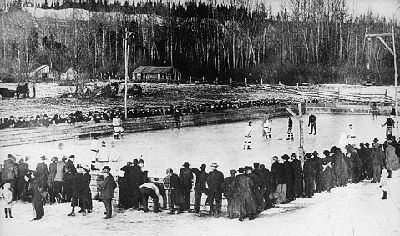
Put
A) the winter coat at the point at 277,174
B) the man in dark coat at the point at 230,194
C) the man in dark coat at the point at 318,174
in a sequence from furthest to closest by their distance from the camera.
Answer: the man in dark coat at the point at 318,174, the winter coat at the point at 277,174, the man in dark coat at the point at 230,194

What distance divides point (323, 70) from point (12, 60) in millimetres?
4505

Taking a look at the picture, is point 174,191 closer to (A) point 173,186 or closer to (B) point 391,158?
(A) point 173,186

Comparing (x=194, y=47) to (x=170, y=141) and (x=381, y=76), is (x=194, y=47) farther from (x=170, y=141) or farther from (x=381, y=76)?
(x=381, y=76)

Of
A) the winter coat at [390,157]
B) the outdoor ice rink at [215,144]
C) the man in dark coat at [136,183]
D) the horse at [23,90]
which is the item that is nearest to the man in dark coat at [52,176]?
the outdoor ice rink at [215,144]

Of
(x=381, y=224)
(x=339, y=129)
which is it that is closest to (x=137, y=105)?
(x=339, y=129)

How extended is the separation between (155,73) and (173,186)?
6.17ft

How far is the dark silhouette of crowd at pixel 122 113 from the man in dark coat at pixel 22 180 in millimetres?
542

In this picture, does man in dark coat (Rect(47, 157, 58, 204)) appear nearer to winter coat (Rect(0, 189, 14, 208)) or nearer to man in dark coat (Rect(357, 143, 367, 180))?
winter coat (Rect(0, 189, 14, 208))

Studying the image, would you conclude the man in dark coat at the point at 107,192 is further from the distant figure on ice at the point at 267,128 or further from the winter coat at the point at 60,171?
the distant figure on ice at the point at 267,128

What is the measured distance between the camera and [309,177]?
305 inches

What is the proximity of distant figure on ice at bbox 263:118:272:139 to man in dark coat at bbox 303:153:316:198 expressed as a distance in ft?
5.22

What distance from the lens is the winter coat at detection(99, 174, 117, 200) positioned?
693cm

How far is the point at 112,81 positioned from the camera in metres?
8.07

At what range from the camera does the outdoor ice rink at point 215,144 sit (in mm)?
7973
